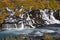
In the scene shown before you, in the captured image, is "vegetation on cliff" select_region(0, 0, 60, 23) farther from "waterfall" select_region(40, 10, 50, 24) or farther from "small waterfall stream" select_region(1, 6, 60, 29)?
"waterfall" select_region(40, 10, 50, 24)

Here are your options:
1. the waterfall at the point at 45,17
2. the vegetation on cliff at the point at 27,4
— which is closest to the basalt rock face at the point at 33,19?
the waterfall at the point at 45,17

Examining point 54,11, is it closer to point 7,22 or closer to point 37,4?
point 37,4

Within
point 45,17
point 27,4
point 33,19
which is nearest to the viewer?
point 33,19

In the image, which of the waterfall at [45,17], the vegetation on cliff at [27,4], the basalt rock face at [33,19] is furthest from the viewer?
the vegetation on cliff at [27,4]

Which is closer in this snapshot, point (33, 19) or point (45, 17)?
point (33, 19)

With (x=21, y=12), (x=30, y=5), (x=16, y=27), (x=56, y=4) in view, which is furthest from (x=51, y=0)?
(x=16, y=27)

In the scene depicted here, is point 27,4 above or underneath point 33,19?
above

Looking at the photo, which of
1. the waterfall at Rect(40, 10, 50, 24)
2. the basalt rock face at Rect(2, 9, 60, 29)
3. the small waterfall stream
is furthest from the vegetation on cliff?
the waterfall at Rect(40, 10, 50, 24)

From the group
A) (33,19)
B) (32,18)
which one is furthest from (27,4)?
(33,19)

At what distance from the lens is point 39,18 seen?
17.0 m

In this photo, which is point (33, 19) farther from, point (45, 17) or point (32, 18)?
point (45, 17)

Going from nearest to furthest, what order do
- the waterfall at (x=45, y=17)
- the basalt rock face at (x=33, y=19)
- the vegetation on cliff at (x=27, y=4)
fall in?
the basalt rock face at (x=33, y=19), the waterfall at (x=45, y=17), the vegetation on cliff at (x=27, y=4)

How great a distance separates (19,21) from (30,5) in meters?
2.36

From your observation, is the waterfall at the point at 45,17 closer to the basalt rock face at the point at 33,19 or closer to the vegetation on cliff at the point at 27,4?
the basalt rock face at the point at 33,19
